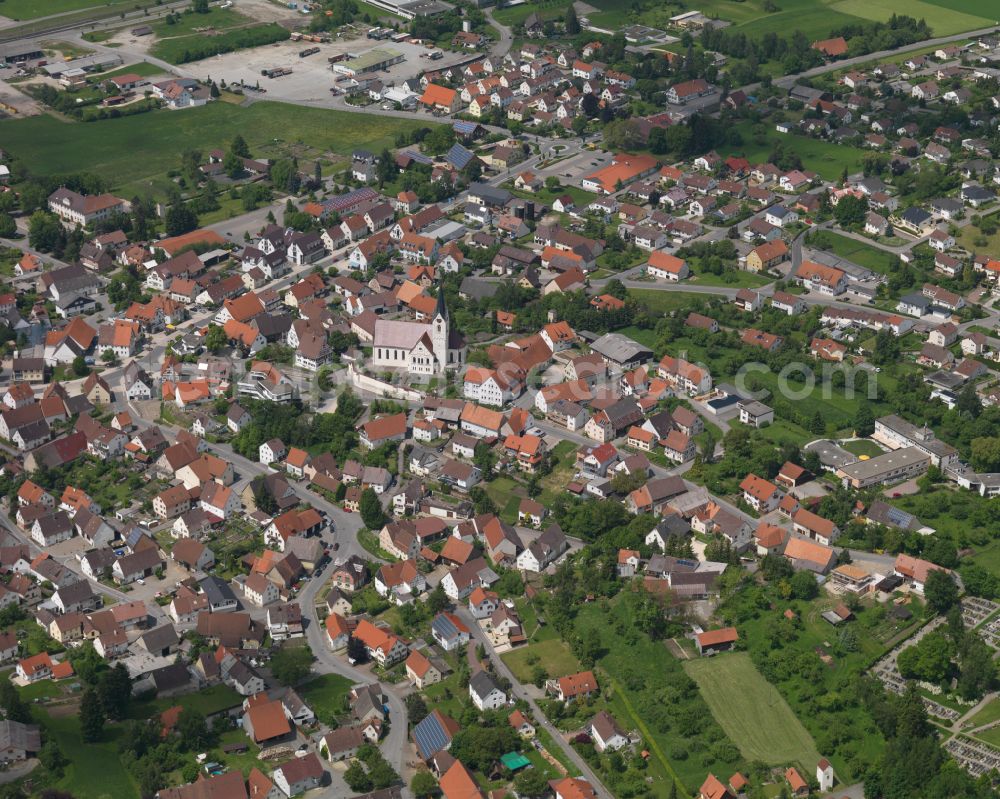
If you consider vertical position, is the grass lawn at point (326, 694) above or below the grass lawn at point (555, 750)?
above

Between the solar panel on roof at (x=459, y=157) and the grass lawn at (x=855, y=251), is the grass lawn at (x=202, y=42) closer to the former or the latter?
the solar panel on roof at (x=459, y=157)

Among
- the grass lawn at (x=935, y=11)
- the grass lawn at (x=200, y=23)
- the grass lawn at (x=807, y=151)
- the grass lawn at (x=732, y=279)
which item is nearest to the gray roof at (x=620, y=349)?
the grass lawn at (x=732, y=279)

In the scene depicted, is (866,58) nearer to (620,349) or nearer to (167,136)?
(620,349)

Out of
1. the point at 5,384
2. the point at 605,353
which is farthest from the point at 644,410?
the point at 5,384

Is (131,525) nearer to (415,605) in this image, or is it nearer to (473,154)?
(415,605)

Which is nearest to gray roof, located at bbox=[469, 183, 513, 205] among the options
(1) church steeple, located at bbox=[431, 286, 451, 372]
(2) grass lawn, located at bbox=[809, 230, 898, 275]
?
(2) grass lawn, located at bbox=[809, 230, 898, 275]

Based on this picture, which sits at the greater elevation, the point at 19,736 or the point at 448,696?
the point at 19,736

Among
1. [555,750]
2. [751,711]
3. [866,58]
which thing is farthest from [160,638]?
[866,58]
